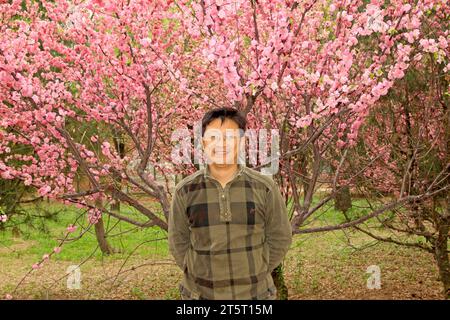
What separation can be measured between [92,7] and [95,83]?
0.80 meters

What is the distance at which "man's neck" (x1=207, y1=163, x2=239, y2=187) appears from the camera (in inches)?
101

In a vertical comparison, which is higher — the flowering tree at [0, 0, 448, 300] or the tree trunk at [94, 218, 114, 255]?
the flowering tree at [0, 0, 448, 300]

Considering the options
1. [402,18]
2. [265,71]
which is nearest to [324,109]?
[265,71]

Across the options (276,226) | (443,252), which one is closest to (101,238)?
(443,252)

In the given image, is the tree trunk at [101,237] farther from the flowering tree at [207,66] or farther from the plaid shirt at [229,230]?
the plaid shirt at [229,230]

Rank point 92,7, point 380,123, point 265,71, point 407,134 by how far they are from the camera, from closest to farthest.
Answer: point 265,71 → point 92,7 → point 407,134 → point 380,123

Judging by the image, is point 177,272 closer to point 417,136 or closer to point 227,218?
point 417,136

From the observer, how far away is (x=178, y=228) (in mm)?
2664

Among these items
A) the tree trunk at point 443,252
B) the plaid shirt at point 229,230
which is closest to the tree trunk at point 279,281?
the tree trunk at point 443,252

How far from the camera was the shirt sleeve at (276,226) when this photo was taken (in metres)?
2.57

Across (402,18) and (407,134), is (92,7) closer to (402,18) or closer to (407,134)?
(402,18)

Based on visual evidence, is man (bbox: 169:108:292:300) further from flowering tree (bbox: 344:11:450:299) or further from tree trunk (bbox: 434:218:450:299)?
tree trunk (bbox: 434:218:450:299)

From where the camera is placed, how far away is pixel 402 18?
4020 millimetres

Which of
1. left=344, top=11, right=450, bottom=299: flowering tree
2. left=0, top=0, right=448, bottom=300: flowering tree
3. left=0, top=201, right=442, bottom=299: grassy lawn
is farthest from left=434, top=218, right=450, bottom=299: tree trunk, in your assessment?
left=0, top=0, right=448, bottom=300: flowering tree
